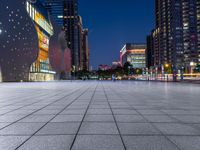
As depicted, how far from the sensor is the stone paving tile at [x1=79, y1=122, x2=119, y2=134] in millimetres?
6648

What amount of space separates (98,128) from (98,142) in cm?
143

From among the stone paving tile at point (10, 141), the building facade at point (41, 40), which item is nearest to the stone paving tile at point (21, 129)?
the stone paving tile at point (10, 141)

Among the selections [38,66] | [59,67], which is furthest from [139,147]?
[59,67]

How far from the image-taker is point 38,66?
98.9 m

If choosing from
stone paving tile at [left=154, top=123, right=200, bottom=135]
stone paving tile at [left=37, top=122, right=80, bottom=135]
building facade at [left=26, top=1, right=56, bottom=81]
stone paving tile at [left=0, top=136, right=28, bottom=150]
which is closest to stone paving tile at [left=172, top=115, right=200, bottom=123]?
stone paving tile at [left=154, top=123, right=200, bottom=135]

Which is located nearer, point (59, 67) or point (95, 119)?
point (95, 119)

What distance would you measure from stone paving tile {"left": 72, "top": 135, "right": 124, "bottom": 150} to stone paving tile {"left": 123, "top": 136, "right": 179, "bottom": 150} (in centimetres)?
22

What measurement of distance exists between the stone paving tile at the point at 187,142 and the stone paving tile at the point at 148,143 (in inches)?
6.6

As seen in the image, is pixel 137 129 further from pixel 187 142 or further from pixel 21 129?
pixel 21 129

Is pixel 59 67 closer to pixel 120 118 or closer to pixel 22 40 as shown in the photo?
pixel 22 40

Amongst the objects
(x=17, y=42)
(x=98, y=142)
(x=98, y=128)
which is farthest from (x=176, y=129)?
(x=17, y=42)

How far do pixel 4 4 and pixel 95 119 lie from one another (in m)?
68.0

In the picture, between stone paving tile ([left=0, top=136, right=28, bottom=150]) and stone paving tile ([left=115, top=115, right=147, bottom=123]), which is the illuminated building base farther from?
stone paving tile ([left=0, top=136, right=28, bottom=150])

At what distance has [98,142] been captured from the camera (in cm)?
567
